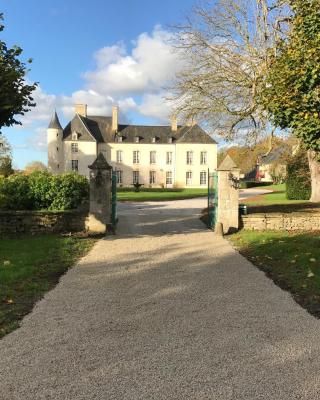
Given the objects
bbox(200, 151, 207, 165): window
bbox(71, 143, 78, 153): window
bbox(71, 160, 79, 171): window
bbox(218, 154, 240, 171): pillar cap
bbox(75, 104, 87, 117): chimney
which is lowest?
bbox(218, 154, 240, 171): pillar cap

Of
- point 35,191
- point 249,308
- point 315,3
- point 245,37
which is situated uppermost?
point 245,37

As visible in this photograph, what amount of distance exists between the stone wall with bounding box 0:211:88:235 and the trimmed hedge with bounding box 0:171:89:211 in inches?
77.8

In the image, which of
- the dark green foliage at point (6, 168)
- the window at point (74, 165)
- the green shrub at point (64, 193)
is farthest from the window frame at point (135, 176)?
the green shrub at point (64, 193)

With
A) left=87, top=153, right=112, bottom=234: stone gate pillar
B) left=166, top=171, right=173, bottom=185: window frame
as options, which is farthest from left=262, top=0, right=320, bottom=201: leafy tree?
left=166, top=171, right=173, bottom=185: window frame

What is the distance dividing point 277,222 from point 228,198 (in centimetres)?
173

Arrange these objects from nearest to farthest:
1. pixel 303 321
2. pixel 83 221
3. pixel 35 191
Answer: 1. pixel 303 321
2. pixel 83 221
3. pixel 35 191

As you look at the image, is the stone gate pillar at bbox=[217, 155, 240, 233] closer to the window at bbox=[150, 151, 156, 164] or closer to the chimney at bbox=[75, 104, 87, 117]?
the window at bbox=[150, 151, 156, 164]

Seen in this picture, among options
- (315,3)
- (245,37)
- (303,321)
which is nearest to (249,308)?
(303,321)

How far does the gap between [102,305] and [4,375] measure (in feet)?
6.49

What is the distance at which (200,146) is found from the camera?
5819 cm

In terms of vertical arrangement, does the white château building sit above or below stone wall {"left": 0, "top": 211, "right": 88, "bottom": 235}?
above

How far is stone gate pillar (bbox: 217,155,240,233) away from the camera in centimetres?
1197

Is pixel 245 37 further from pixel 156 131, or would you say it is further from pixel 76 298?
pixel 156 131

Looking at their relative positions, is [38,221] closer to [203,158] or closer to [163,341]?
[163,341]
